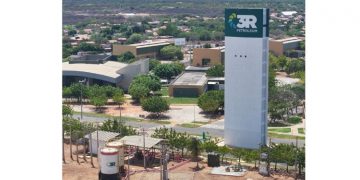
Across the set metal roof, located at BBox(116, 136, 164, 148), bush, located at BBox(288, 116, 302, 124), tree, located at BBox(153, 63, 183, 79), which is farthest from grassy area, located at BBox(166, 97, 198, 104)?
metal roof, located at BBox(116, 136, 164, 148)

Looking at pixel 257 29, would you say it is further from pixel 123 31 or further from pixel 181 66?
pixel 123 31

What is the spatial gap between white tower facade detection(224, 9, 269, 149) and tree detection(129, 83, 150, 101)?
18.2 m

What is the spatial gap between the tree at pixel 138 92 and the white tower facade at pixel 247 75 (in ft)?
59.7

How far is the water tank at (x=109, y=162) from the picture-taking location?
33688 mm

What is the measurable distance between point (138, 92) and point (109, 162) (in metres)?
25.8

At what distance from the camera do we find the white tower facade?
4044 cm

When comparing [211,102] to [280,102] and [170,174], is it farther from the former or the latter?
[170,174]

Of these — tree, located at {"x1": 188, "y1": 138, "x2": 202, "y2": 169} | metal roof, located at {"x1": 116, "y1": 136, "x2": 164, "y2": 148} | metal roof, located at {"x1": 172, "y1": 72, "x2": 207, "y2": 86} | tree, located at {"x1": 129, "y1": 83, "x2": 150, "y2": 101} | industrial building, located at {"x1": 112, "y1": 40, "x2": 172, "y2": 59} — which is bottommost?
tree, located at {"x1": 188, "y1": 138, "x2": 202, "y2": 169}

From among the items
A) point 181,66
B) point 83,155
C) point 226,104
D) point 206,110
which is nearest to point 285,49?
point 181,66

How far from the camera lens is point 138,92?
5916 centimetres

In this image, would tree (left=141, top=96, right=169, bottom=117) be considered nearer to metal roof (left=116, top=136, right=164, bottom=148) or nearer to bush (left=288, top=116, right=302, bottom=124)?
bush (left=288, top=116, right=302, bottom=124)

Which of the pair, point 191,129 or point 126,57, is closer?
point 191,129

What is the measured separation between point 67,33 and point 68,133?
84.8 meters

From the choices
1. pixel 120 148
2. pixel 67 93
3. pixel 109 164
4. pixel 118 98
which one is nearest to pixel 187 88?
pixel 118 98
